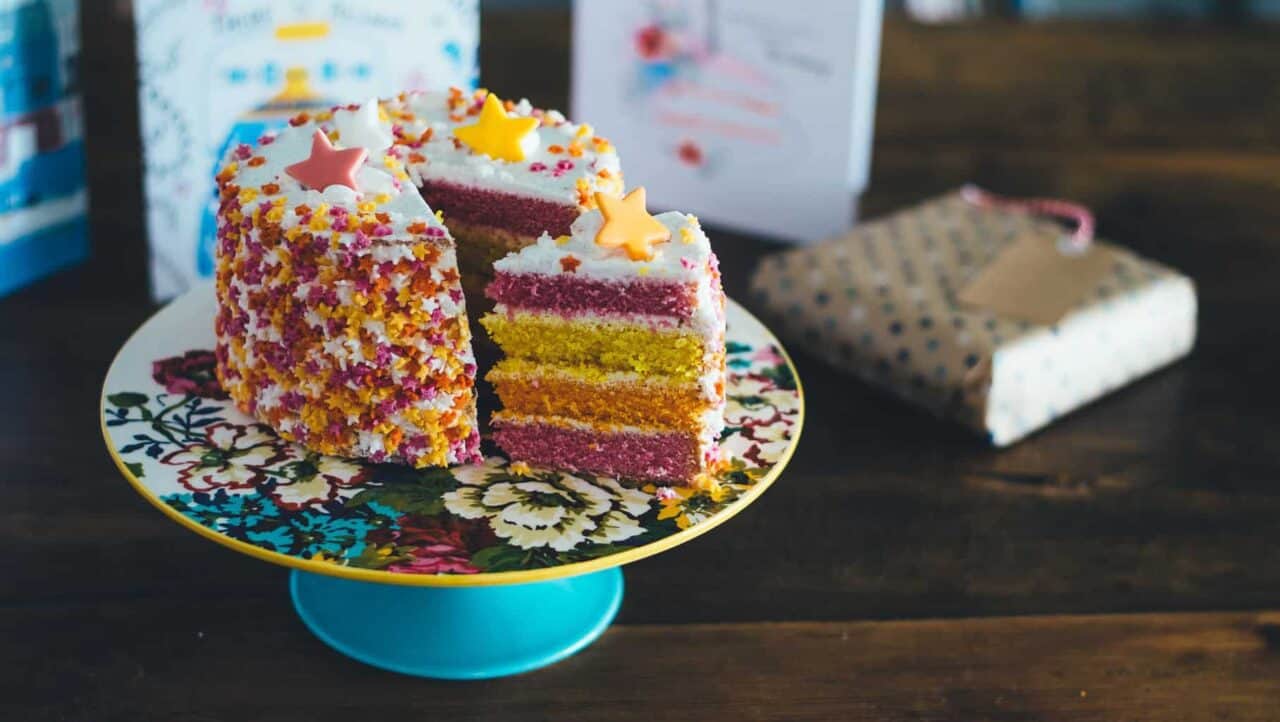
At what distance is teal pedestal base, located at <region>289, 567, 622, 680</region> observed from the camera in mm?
1816

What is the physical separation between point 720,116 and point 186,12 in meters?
1.00

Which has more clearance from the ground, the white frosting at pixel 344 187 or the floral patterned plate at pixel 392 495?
the white frosting at pixel 344 187

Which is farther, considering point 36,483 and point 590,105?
point 590,105

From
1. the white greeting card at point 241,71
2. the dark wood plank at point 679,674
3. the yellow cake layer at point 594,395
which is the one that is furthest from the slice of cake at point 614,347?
the white greeting card at point 241,71

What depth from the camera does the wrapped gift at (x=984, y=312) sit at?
2352 millimetres

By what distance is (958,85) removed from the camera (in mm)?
3539

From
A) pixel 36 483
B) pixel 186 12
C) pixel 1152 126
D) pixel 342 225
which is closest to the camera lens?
pixel 342 225

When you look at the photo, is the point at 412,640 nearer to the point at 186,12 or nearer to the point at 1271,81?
the point at 186,12

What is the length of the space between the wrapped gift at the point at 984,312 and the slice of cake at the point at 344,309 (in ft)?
2.89

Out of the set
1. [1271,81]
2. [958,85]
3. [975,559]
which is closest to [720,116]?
[958,85]

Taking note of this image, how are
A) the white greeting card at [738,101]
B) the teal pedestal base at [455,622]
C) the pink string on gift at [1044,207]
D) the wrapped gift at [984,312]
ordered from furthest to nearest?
the white greeting card at [738,101] < the pink string on gift at [1044,207] < the wrapped gift at [984,312] < the teal pedestal base at [455,622]

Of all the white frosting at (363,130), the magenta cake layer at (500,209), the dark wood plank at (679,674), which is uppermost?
the white frosting at (363,130)

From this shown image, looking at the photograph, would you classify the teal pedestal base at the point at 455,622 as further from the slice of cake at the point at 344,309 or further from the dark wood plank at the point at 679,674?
the slice of cake at the point at 344,309

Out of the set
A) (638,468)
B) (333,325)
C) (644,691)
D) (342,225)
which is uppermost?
(342,225)
